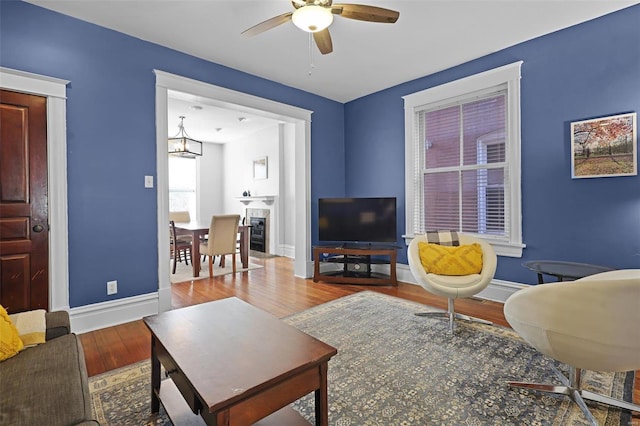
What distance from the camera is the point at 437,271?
2.94 m

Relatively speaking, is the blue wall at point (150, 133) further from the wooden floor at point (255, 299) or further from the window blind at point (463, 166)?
the wooden floor at point (255, 299)

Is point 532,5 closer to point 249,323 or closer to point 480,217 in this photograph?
point 480,217

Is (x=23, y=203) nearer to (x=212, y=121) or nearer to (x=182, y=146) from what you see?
(x=182, y=146)

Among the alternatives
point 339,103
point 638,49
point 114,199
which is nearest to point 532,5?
point 638,49

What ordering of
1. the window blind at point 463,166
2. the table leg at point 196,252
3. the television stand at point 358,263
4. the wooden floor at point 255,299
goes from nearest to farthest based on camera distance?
the wooden floor at point 255,299 → the window blind at point 463,166 → the television stand at point 358,263 → the table leg at point 196,252

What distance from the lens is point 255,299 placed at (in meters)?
3.68

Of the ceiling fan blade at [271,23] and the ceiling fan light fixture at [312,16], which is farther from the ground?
the ceiling fan blade at [271,23]

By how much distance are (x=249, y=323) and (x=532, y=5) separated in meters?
3.40

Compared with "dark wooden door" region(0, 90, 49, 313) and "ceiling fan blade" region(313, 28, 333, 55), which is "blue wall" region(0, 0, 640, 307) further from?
"ceiling fan blade" region(313, 28, 333, 55)

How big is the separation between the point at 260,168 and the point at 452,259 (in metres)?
5.37

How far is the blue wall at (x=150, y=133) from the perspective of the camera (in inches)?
107

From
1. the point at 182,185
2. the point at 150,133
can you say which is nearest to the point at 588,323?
the point at 150,133

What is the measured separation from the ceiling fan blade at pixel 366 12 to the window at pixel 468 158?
196cm

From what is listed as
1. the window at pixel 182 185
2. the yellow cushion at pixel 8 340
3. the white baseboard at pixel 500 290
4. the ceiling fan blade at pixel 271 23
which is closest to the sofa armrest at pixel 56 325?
the yellow cushion at pixel 8 340
